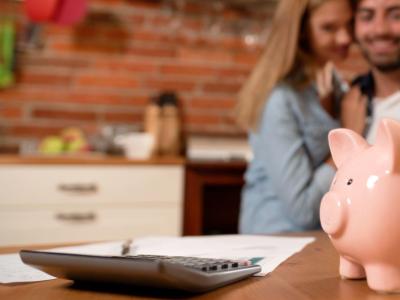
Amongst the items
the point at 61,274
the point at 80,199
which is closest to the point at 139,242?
the point at 61,274

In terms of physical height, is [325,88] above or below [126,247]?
above

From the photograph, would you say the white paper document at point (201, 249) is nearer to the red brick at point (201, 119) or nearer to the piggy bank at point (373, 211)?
the piggy bank at point (373, 211)

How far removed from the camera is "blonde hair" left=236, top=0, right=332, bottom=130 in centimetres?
162

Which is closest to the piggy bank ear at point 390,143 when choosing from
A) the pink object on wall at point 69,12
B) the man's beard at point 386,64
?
the man's beard at point 386,64

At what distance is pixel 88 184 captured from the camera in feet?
8.05

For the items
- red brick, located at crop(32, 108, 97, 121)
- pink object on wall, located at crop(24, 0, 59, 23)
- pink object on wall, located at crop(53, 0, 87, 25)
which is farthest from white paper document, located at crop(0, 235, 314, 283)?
red brick, located at crop(32, 108, 97, 121)

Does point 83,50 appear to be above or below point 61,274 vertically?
above

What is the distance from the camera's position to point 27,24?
9.39 ft

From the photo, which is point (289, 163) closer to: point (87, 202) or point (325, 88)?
point (325, 88)

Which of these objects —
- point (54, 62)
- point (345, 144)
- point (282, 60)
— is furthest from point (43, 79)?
point (345, 144)

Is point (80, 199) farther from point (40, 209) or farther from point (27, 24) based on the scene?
point (27, 24)

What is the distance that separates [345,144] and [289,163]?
748 millimetres

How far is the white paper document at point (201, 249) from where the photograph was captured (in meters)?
0.79

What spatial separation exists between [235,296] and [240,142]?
7.32 feet
